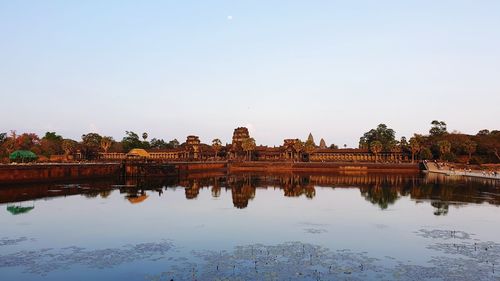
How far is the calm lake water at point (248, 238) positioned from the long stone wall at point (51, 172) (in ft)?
37.9

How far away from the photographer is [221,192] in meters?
60.1

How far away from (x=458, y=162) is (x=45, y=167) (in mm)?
108214

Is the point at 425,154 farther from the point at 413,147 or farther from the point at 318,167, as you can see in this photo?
the point at 318,167

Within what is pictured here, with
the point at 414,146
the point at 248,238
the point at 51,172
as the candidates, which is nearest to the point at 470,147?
the point at 414,146

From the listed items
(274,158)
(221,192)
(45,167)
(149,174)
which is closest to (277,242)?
(221,192)

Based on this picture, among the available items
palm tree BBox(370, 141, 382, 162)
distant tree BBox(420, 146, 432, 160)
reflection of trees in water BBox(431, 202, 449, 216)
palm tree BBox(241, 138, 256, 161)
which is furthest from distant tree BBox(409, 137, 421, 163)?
reflection of trees in water BBox(431, 202, 449, 216)

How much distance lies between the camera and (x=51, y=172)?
227 ft

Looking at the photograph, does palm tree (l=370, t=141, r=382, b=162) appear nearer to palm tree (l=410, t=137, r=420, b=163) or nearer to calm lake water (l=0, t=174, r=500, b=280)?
palm tree (l=410, t=137, r=420, b=163)

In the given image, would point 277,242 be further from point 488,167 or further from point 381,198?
point 488,167

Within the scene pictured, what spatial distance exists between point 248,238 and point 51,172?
2113 inches

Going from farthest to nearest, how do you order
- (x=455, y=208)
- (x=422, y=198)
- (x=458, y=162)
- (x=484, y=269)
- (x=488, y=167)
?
(x=458, y=162) < (x=488, y=167) < (x=422, y=198) < (x=455, y=208) < (x=484, y=269)

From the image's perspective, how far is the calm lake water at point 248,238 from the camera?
19406 mm

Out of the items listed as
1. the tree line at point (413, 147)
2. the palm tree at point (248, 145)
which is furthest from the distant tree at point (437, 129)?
the palm tree at point (248, 145)

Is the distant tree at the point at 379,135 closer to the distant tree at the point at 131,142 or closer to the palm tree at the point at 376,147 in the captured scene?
the palm tree at the point at 376,147
